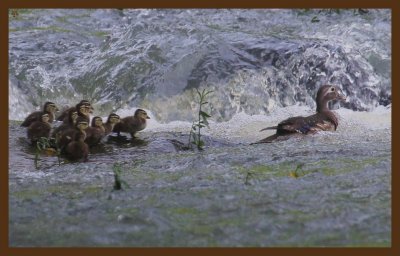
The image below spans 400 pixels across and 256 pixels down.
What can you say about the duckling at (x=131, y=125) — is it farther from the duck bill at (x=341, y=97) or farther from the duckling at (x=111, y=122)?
the duck bill at (x=341, y=97)

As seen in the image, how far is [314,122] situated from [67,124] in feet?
10.7

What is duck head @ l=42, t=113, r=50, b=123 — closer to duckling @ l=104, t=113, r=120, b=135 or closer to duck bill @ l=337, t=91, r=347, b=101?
duckling @ l=104, t=113, r=120, b=135

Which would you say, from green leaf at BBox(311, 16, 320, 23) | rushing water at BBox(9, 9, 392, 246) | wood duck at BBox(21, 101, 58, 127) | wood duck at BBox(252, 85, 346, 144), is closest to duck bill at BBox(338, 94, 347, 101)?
wood duck at BBox(252, 85, 346, 144)

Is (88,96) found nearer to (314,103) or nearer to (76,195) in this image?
(314,103)

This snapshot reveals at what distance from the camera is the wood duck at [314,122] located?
32.2 feet

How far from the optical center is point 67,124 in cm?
983

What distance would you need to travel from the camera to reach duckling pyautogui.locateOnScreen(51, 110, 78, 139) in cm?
952

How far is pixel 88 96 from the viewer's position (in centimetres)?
1216

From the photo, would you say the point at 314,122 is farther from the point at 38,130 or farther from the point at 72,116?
the point at 38,130

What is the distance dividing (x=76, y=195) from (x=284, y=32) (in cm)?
786

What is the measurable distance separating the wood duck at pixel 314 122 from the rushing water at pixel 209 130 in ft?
0.57

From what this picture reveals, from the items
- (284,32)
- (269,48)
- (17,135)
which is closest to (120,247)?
(17,135)

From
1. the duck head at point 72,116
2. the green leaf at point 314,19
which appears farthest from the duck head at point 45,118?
the green leaf at point 314,19

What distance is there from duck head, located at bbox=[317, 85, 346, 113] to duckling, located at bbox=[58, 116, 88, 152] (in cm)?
355
